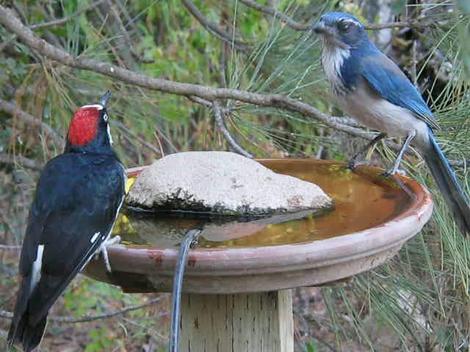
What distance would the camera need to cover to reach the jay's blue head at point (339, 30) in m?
2.54

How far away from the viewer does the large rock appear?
Answer: 2061mm

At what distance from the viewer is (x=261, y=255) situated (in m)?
1.60

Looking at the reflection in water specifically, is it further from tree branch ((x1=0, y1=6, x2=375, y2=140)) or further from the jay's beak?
the jay's beak

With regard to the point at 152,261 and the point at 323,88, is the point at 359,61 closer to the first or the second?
the point at 323,88

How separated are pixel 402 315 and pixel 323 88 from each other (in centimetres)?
84

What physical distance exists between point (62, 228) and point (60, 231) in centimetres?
1

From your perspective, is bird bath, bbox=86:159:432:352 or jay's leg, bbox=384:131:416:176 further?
jay's leg, bbox=384:131:416:176

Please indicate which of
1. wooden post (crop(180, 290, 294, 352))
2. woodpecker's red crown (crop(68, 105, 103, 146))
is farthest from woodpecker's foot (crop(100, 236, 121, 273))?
woodpecker's red crown (crop(68, 105, 103, 146))

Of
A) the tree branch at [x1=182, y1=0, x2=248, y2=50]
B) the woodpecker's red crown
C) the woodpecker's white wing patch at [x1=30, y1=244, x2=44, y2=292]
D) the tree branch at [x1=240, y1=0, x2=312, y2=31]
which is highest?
the tree branch at [x1=240, y1=0, x2=312, y2=31]

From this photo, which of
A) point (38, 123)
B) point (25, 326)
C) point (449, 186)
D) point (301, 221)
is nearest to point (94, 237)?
point (25, 326)

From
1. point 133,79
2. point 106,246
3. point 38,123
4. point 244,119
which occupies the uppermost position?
point 106,246

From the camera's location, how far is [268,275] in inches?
65.1

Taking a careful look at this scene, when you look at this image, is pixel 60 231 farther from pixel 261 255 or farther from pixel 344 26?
pixel 344 26

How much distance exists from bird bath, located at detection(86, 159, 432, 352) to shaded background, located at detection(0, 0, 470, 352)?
22 cm
